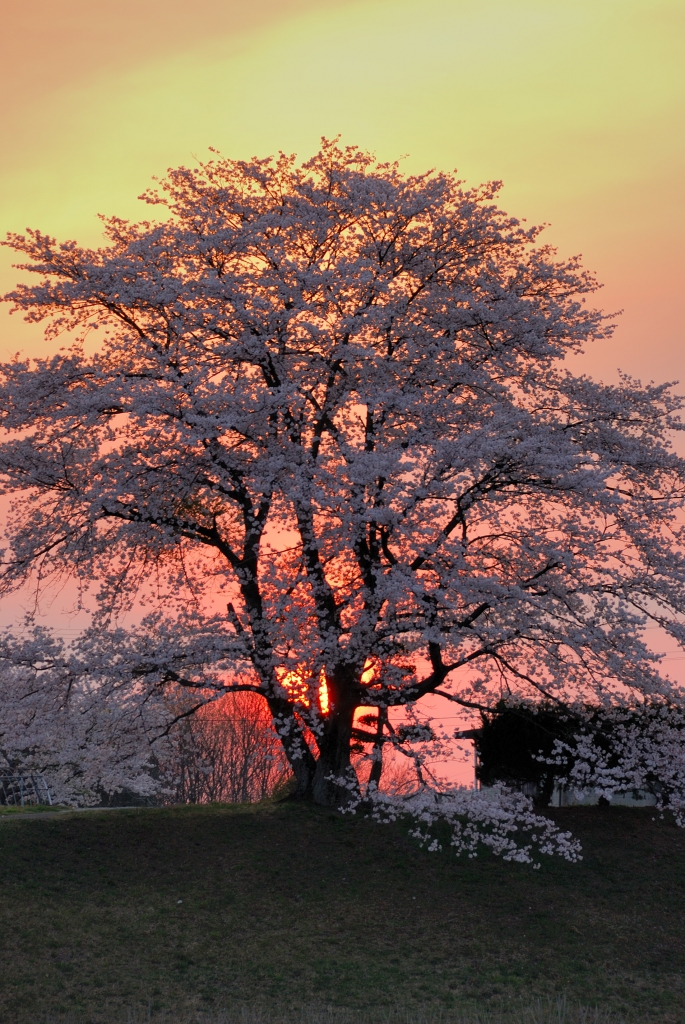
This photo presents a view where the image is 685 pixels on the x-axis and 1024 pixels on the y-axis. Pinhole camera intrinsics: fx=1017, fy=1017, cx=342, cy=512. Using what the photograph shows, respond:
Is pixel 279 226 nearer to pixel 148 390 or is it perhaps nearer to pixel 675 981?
pixel 148 390

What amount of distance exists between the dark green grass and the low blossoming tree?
65.2 inches

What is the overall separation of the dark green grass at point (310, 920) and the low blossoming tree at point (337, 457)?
1655 millimetres

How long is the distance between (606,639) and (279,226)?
31.8 feet

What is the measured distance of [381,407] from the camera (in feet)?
60.0

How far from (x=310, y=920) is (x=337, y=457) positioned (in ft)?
25.2

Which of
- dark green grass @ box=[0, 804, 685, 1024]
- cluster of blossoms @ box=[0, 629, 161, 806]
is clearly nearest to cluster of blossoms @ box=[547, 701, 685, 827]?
dark green grass @ box=[0, 804, 685, 1024]

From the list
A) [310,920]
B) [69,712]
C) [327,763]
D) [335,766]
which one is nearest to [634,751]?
[335,766]

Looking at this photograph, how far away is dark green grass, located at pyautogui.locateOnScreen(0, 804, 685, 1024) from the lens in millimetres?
13836

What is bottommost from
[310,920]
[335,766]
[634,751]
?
[310,920]

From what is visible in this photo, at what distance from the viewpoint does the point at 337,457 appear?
17.9 metres

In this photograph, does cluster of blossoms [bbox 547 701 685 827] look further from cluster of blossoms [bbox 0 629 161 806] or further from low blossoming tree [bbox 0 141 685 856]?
cluster of blossoms [bbox 0 629 161 806]

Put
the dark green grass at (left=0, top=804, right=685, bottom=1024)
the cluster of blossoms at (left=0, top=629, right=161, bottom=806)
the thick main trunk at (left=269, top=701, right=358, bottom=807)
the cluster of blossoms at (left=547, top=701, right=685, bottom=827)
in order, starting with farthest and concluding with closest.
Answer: the thick main trunk at (left=269, top=701, right=358, bottom=807) → the cluster of blossoms at (left=547, top=701, right=685, bottom=827) → the cluster of blossoms at (left=0, top=629, right=161, bottom=806) → the dark green grass at (left=0, top=804, right=685, bottom=1024)

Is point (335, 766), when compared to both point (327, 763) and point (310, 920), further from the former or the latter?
point (310, 920)

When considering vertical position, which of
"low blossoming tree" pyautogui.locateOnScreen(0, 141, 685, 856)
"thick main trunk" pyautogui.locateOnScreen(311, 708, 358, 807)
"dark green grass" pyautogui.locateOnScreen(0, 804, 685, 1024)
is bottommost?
"dark green grass" pyautogui.locateOnScreen(0, 804, 685, 1024)
